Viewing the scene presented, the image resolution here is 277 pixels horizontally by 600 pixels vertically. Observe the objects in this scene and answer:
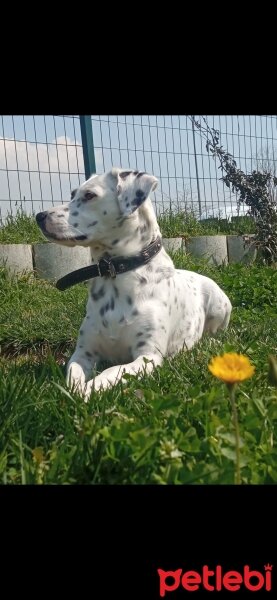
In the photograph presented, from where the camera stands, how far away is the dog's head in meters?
3.04

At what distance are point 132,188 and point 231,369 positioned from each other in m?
2.16

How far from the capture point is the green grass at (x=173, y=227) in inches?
266

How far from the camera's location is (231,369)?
1.16 meters

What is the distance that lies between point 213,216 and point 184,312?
568cm

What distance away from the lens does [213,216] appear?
902cm

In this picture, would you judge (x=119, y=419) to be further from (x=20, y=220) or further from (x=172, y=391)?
(x=20, y=220)

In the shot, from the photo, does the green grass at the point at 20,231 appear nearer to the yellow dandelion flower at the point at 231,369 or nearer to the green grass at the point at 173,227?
the green grass at the point at 173,227

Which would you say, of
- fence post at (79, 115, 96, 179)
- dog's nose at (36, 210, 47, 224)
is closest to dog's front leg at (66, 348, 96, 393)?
dog's nose at (36, 210, 47, 224)

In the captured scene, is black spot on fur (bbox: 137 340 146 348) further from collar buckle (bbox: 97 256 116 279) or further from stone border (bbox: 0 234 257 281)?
stone border (bbox: 0 234 257 281)

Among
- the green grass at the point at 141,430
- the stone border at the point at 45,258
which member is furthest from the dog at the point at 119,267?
the stone border at the point at 45,258

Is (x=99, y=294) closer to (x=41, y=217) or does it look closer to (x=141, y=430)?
(x=41, y=217)

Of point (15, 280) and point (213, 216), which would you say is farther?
point (213, 216)
